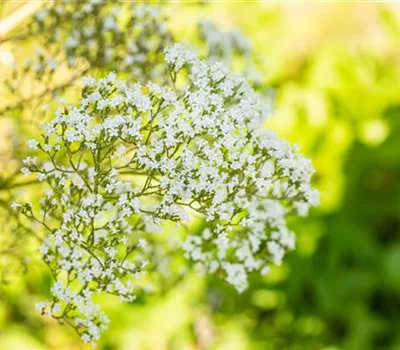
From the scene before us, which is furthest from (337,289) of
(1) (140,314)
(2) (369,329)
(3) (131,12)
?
(3) (131,12)

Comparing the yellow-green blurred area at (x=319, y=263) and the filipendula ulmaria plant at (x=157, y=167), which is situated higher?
the yellow-green blurred area at (x=319, y=263)

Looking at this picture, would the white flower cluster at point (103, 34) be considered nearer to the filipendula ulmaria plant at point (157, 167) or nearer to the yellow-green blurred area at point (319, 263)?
the filipendula ulmaria plant at point (157, 167)

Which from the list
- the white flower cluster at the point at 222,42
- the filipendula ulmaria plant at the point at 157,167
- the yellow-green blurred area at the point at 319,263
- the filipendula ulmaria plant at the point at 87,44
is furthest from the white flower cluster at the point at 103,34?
the yellow-green blurred area at the point at 319,263

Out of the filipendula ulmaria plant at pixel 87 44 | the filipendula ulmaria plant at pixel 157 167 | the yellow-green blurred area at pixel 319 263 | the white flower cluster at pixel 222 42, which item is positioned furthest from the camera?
the yellow-green blurred area at pixel 319 263

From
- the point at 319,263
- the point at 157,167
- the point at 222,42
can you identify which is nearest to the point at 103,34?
the point at 222,42

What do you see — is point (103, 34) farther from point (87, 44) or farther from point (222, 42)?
point (222, 42)

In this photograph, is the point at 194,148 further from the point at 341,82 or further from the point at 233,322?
the point at 341,82
